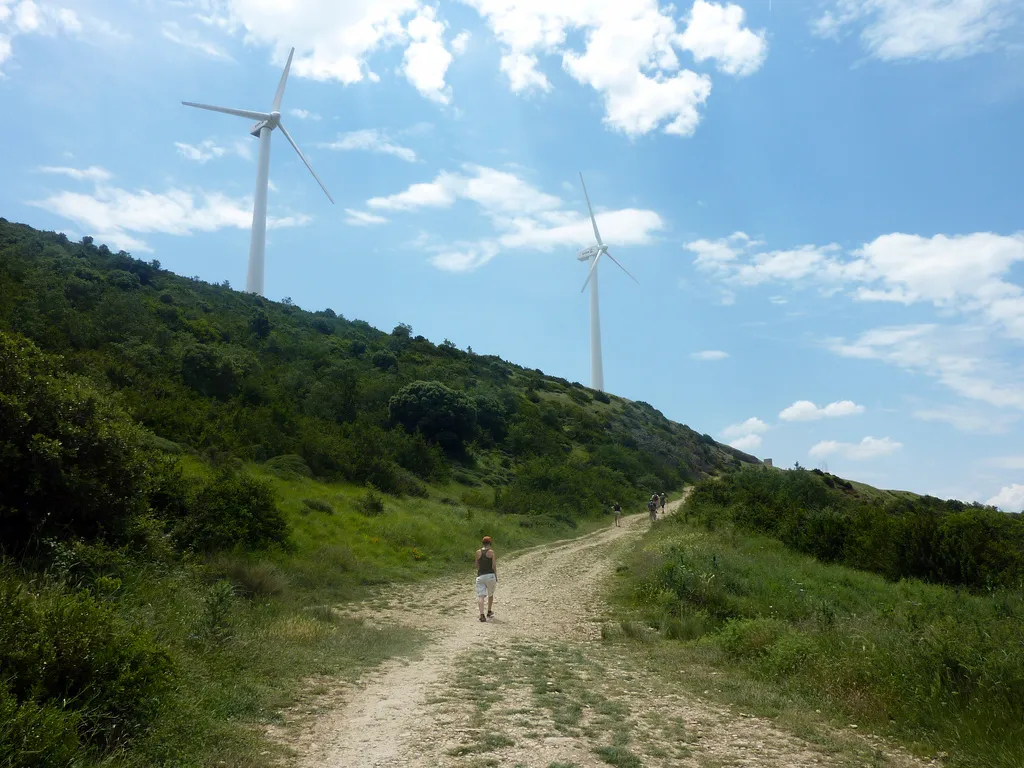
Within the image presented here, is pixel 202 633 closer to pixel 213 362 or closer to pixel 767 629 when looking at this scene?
pixel 767 629

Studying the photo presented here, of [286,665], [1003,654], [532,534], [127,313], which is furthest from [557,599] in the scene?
[127,313]

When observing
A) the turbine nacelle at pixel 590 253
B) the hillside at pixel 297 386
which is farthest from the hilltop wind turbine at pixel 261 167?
the turbine nacelle at pixel 590 253

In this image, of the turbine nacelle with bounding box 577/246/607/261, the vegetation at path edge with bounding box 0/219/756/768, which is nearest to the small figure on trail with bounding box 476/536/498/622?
the vegetation at path edge with bounding box 0/219/756/768

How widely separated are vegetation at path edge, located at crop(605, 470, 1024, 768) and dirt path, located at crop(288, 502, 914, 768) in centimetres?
102

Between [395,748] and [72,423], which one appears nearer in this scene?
[395,748]

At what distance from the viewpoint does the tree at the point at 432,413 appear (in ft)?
150

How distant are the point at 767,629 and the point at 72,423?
38.4 ft

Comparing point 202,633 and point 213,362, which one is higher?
point 213,362

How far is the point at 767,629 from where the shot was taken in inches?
436

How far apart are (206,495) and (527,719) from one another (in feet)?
38.8

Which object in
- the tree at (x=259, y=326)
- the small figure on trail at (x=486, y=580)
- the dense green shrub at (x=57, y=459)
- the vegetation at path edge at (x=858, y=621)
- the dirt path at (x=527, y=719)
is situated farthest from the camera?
the tree at (x=259, y=326)

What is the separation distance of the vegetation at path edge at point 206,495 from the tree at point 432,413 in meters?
0.16

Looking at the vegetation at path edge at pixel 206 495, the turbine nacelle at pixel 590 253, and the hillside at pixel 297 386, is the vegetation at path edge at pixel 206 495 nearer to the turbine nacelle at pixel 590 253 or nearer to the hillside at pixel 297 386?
the hillside at pixel 297 386

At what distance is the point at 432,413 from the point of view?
1796 inches
